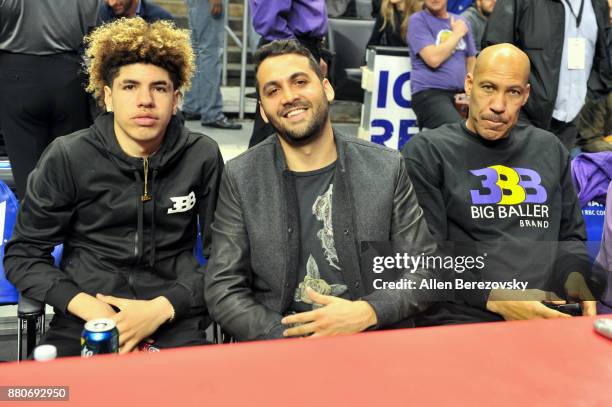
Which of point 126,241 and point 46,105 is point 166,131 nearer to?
point 126,241

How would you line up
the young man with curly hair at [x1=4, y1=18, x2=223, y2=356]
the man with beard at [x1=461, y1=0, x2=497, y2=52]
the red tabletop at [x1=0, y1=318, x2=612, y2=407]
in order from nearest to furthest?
the red tabletop at [x1=0, y1=318, x2=612, y2=407] → the young man with curly hair at [x1=4, y1=18, x2=223, y2=356] → the man with beard at [x1=461, y1=0, x2=497, y2=52]

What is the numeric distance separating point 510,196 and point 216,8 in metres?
3.97

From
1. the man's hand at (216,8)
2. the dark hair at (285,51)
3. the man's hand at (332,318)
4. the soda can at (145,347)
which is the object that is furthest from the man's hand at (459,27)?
the soda can at (145,347)

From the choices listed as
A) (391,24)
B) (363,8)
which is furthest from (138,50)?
(363,8)

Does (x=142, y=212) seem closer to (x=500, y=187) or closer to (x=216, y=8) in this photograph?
(x=500, y=187)

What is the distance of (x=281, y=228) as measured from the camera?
2.10 meters

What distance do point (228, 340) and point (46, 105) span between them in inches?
75.4

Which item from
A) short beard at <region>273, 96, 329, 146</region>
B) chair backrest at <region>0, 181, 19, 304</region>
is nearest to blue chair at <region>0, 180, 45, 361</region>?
chair backrest at <region>0, 181, 19, 304</region>

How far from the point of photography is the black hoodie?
2.21m

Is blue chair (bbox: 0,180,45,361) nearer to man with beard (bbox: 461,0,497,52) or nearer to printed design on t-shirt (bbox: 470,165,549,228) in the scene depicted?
printed design on t-shirt (bbox: 470,165,549,228)

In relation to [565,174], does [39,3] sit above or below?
above

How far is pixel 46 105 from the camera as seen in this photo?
3.56 meters

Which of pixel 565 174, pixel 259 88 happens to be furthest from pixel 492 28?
pixel 259 88

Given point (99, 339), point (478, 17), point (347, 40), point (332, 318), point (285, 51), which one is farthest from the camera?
point (347, 40)
